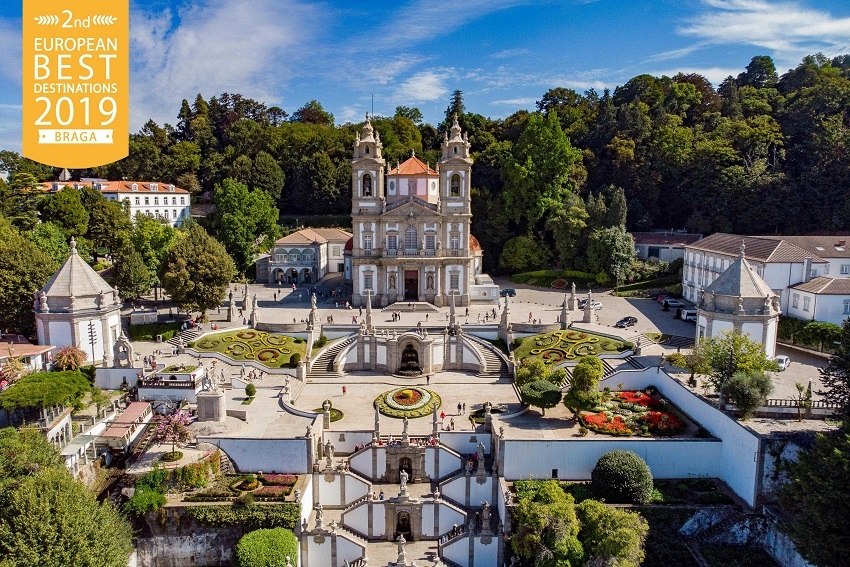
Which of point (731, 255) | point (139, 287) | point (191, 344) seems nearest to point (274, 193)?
point (139, 287)

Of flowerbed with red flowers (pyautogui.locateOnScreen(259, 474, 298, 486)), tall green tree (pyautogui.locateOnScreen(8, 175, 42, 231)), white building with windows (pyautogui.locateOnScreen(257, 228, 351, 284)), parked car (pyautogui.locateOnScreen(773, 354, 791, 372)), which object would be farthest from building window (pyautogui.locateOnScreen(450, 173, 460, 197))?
tall green tree (pyautogui.locateOnScreen(8, 175, 42, 231))

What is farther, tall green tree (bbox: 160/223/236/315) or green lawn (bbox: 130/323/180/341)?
green lawn (bbox: 130/323/180/341)

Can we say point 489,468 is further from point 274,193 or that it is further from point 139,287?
point 274,193

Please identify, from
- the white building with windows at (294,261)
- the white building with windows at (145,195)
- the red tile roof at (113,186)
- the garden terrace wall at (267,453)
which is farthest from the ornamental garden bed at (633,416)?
the red tile roof at (113,186)

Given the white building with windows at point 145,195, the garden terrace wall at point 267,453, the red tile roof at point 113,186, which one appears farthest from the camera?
the white building with windows at point 145,195

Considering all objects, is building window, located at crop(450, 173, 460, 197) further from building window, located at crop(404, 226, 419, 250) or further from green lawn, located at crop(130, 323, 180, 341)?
green lawn, located at crop(130, 323, 180, 341)

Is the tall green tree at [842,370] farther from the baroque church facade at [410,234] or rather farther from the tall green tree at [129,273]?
the tall green tree at [129,273]
